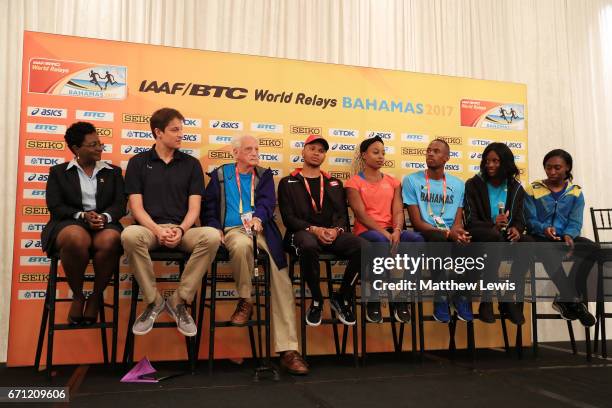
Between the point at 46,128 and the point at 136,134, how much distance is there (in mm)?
608

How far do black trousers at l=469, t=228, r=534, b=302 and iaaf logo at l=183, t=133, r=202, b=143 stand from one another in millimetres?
2209

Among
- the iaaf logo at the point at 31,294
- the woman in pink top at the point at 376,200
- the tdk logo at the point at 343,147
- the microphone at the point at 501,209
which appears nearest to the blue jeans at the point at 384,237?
the woman in pink top at the point at 376,200

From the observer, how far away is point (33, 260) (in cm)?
340

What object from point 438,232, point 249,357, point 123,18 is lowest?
point 249,357

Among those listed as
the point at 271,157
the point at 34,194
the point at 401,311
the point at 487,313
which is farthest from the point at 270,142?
the point at 487,313

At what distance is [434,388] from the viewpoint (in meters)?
2.79

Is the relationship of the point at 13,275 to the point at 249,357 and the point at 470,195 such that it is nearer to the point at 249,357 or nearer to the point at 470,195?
the point at 249,357

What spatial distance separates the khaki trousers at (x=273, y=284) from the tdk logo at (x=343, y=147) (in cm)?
109

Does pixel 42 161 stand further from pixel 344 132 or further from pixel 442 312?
pixel 442 312

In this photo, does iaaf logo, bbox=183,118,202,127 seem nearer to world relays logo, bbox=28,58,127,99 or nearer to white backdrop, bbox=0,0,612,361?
world relays logo, bbox=28,58,127,99

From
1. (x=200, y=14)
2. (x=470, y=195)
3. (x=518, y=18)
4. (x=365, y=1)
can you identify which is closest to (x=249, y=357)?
(x=470, y=195)

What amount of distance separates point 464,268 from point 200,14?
3127 millimetres

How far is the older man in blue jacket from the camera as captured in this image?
3.18 metres

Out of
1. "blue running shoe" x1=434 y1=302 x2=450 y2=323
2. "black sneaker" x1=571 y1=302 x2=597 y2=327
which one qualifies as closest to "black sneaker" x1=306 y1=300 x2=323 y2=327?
"blue running shoe" x1=434 y1=302 x2=450 y2=323
